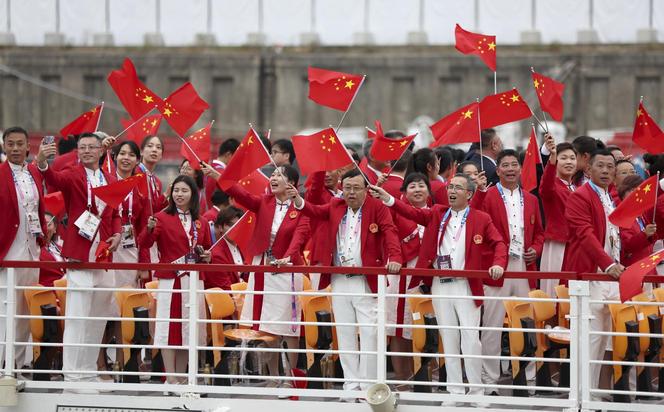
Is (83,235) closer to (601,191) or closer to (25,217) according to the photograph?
(25,217)

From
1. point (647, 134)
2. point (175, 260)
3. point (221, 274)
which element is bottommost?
point (221, 274)

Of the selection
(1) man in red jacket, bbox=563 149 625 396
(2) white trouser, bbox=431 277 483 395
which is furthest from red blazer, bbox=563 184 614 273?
(2) white trouser, bbox=431 277 483 395

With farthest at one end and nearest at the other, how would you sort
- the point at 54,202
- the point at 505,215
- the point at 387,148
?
the point at 54,202 < the point at 387,148 < the point at 505,215

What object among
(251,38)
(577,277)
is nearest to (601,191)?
(577,277)

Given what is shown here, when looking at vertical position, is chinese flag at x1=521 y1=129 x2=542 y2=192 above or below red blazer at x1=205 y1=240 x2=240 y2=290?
above

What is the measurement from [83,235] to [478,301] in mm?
3362

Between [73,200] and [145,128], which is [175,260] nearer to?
[73,200]

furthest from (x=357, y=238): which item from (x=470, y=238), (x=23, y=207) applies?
(x=23, y=207)

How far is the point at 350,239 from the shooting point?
10.1 m

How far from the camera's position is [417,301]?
10.3 m

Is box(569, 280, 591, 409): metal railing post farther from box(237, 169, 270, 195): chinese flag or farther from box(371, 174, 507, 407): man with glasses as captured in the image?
box(237, 169, 270, 195): chinese flag

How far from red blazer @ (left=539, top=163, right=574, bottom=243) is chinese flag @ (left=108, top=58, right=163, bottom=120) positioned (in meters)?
3.54

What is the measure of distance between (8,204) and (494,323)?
423 centimetres

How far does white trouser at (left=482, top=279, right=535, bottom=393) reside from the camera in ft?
33.0
